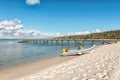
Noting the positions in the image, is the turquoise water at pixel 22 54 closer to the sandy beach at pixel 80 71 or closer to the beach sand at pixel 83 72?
the sandy beach at pixel 80 71

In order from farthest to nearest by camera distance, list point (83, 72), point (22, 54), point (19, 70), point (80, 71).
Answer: point (22, 54), point (19, 70), point (80, 71), point (83, 72)

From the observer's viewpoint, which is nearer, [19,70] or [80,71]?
[80,71]

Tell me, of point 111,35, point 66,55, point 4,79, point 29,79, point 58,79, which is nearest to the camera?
point 58,79

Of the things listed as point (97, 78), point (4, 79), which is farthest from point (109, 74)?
point (4, 79)

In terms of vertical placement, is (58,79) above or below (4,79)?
above

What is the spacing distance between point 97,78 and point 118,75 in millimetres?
1137

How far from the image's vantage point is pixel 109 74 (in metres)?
9.09

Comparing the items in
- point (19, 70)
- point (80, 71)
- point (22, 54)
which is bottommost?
point (22, 54)

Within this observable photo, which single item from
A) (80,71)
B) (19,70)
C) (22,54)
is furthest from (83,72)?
(22,54)

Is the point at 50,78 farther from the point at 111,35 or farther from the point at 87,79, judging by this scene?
the point at 111,35

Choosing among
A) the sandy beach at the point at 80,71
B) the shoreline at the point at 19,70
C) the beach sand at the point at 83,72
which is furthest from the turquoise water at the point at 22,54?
the beach sand at the point at 83,72

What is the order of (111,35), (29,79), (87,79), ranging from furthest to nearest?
1. (111,35)
2. (29,79)
3. (87,79)

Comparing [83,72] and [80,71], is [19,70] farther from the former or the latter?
[83,72]

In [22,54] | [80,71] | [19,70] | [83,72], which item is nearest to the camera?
[83,72]
